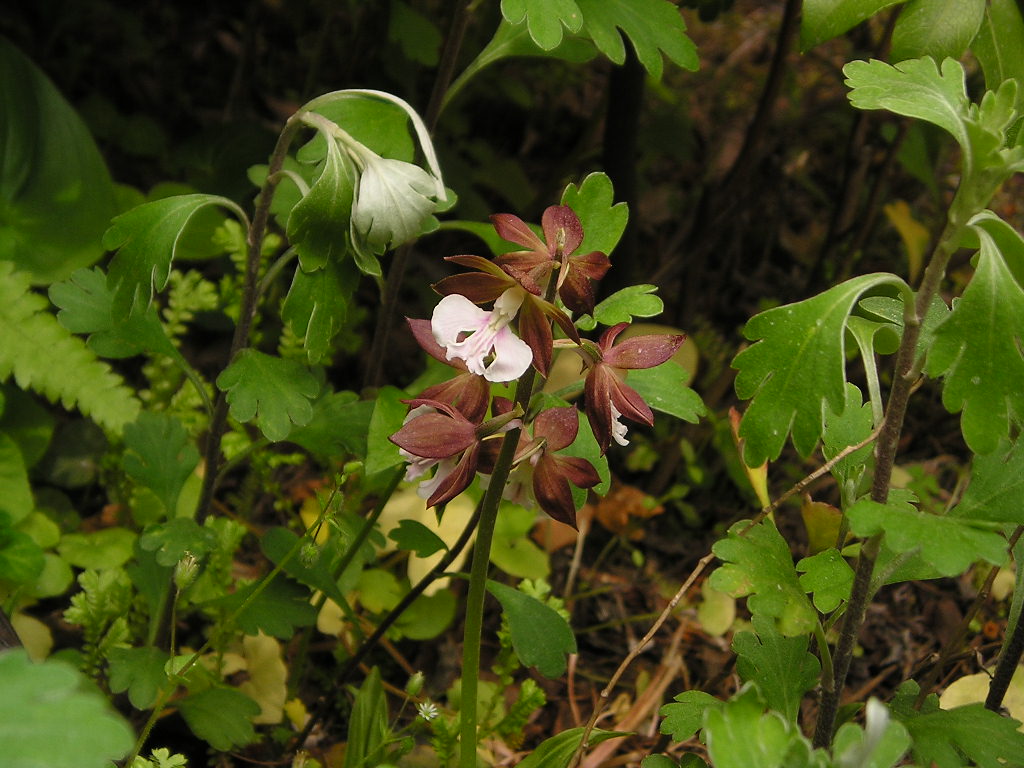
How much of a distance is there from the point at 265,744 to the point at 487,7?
188cm

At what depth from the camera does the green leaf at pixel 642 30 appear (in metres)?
1.36

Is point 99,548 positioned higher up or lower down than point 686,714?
lower down

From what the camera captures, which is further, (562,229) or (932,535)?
(562,229)

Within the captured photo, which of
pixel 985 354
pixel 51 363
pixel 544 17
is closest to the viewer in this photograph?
pixel 985 354

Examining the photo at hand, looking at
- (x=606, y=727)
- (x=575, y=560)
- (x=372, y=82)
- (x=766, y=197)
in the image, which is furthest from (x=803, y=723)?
(x=372, y=82)

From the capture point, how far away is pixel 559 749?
130 centimetres

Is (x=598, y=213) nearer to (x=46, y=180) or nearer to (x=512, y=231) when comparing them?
(x=512, y=231)

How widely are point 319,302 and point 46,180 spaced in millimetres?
1117

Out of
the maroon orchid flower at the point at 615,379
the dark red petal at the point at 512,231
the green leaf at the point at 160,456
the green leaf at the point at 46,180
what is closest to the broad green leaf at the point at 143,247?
the green leaf at the point at 160,456

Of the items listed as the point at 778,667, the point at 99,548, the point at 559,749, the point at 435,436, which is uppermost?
the point at 435,436

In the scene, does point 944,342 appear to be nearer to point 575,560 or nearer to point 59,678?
point 59,678

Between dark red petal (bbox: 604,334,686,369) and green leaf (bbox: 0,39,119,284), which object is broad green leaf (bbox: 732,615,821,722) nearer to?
dark red petal (bbox: 604,334,686,369)

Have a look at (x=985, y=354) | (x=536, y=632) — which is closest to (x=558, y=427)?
(x=536, y=632)

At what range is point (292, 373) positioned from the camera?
1.33 metres
